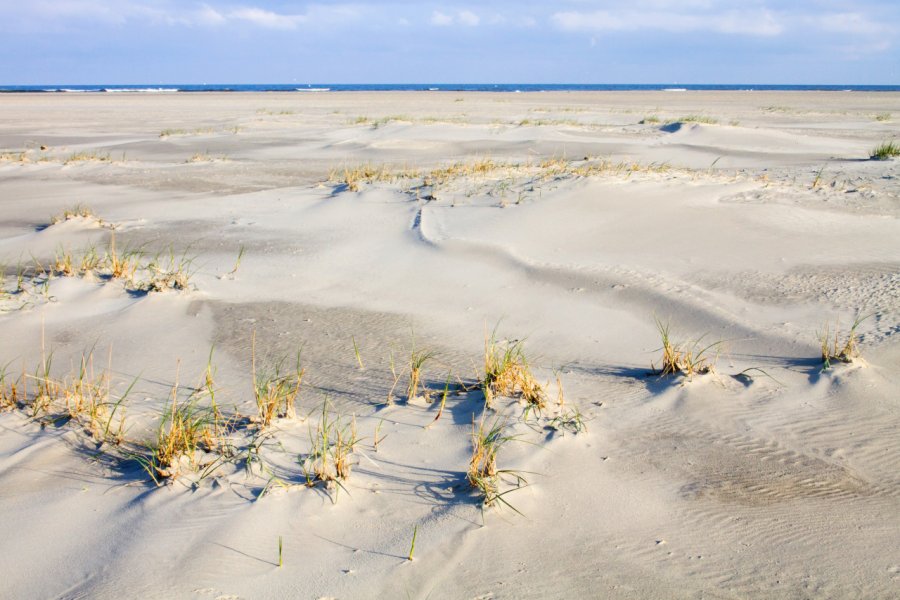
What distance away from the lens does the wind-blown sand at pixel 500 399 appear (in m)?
2.34

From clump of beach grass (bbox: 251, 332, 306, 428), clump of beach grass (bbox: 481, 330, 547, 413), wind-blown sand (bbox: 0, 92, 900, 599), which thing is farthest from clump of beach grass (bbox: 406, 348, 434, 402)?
clump of beach grass (bbox: 251, 332, 306, 428)

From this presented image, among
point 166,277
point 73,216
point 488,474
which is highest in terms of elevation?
point 73,216

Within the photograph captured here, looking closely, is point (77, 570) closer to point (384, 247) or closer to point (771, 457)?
point (771, 457)

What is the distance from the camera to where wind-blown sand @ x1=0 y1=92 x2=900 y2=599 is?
2336 millimetres

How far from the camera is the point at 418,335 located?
452 centimetres

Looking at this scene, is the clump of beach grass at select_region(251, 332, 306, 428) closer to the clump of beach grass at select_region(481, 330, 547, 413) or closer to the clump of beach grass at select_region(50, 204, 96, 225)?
the clump of beach grass at select_region(481, 330, 547, 413)

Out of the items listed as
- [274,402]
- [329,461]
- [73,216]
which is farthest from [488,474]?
[73,216]

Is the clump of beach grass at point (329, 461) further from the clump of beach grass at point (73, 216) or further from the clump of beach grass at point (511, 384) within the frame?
the clump of beach grass at point (73, 216)

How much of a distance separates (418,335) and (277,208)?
4494 millimetres

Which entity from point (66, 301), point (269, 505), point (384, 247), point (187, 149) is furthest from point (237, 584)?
point (187, 149)

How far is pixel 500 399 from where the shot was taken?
133 inches

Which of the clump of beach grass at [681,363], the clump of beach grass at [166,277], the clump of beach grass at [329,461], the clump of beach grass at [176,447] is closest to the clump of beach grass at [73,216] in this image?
the clump of beach grass at [166,277]

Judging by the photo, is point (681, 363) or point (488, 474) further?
point (681, 363)

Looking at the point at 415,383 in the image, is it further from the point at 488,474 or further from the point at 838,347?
the point at 838,347
